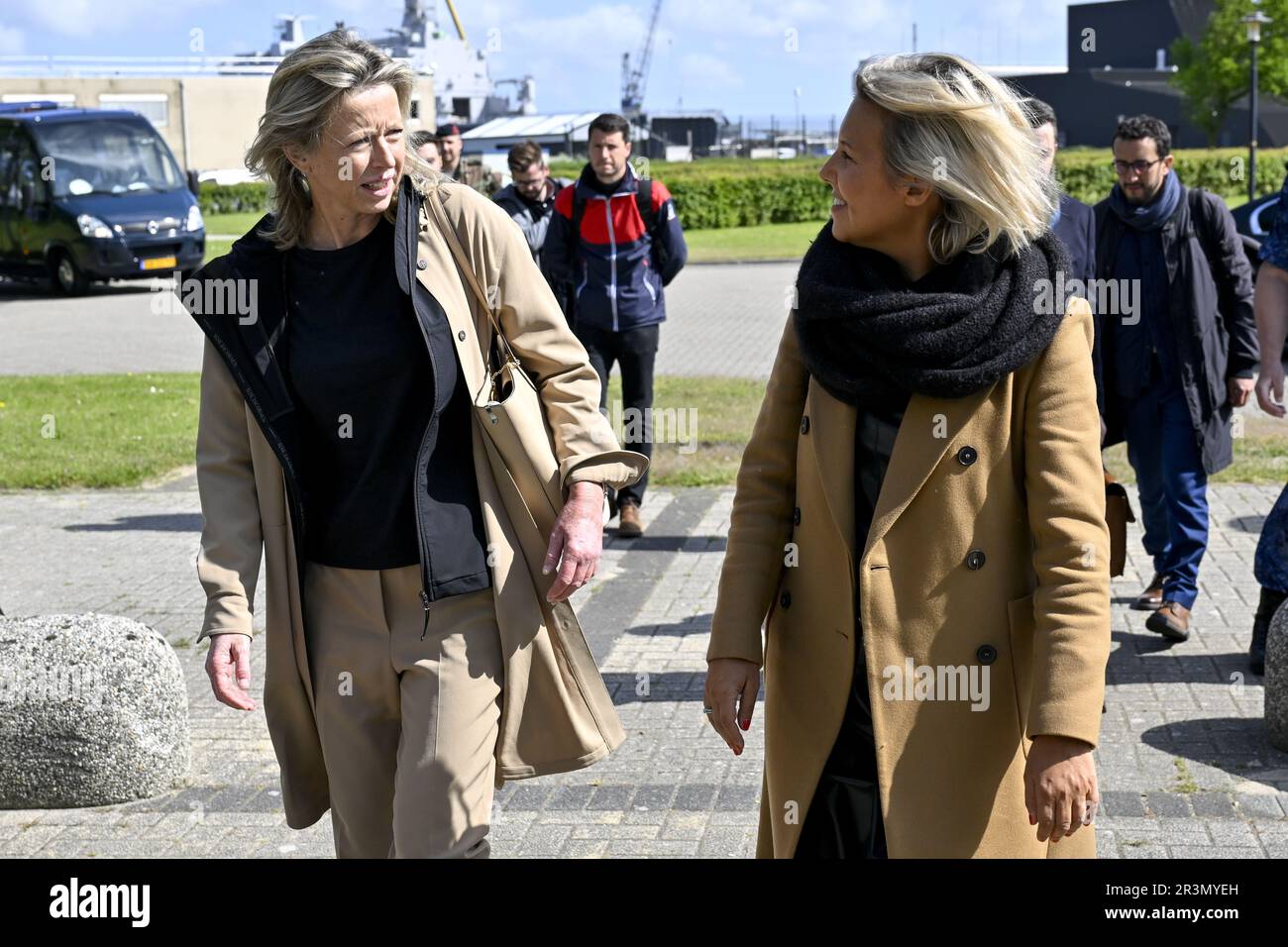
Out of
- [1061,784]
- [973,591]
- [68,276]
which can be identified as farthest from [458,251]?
[68,276]

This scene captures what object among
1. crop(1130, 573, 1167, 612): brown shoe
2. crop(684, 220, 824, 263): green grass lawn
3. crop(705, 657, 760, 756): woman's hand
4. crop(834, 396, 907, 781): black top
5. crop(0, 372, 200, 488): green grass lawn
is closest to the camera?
crop(834, 396, 907, 781): black top

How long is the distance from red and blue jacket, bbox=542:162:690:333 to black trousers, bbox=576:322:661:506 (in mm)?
66

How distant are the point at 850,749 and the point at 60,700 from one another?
126 inches

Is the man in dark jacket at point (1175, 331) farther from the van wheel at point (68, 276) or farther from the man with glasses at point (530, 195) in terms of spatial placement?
the van wheel at point (68, 276)

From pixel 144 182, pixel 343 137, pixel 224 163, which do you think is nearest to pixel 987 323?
pixel 343 137

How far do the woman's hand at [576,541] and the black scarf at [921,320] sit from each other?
56 cm

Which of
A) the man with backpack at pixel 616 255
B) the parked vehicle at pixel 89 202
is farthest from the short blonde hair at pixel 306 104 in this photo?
the parked vehicle at pixel 89 202

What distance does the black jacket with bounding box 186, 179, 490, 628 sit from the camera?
2912 mm

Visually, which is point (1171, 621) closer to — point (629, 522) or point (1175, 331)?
point (1175, 331)

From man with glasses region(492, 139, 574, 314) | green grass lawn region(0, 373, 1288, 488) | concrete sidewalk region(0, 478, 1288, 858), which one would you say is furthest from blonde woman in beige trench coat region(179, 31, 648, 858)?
green grass lawn region(0, 373, 1288, 488)

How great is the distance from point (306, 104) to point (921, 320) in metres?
1.25

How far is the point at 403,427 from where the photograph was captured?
296cm

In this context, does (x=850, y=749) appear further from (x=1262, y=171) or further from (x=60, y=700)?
(x=1262, y=171)

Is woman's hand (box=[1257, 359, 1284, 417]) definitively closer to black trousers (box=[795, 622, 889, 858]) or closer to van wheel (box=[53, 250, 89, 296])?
black trousers (box=[795, 622, 889, 858])
